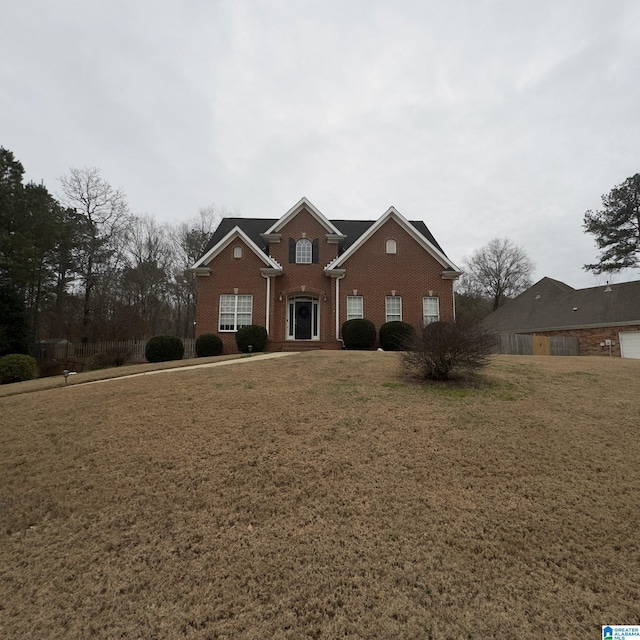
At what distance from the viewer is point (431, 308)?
18594 mm

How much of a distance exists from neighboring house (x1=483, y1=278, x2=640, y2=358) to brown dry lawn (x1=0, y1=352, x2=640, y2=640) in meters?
20.5

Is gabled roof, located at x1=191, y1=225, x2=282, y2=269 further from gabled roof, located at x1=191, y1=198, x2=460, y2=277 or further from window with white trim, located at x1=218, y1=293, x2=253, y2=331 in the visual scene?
window with white trim, located at x1=218, y1=293, x2=253, y2=331

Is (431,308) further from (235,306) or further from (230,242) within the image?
(230,242)

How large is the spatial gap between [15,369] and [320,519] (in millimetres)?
17138

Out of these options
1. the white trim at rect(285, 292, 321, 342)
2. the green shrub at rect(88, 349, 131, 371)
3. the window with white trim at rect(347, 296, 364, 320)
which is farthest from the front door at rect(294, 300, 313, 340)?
the green shrub at rect(88, 349, 131, 371)

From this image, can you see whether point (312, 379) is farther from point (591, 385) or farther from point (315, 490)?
point (591, 385)

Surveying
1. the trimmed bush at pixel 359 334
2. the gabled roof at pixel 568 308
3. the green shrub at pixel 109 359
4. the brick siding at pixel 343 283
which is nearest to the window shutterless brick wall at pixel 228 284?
the brick siding at pixel 343 283

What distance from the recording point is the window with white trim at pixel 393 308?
60.7 ft

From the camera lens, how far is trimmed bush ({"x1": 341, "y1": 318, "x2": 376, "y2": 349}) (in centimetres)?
1708

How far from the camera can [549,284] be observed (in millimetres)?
29984

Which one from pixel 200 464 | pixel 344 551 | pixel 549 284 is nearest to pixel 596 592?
pixel 344 551

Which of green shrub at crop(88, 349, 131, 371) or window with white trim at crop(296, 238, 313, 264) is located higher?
window with white trim at crop(296, 238, 313, 264)

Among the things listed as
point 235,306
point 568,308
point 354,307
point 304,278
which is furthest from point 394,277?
point 568,308

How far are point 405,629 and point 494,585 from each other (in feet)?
2.86
